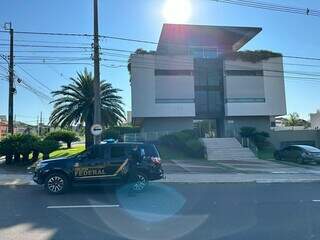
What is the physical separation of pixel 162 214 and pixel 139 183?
4014 mm

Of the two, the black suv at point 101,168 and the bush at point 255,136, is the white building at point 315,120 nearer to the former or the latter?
the bush at point 255,136

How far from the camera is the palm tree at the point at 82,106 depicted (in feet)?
121

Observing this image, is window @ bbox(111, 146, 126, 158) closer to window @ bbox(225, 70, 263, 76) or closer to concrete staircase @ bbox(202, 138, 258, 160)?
concrete staircase @ bbox(202, 138, 258, 160)

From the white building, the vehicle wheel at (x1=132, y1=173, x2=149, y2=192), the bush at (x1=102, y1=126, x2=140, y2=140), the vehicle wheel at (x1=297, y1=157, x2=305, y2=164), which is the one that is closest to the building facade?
the bush at (x1=102, y1=126, x2=140, y2=140)

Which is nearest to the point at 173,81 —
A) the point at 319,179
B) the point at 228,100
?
the point at 228,100

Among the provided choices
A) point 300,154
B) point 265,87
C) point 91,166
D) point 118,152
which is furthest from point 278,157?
point 91,166

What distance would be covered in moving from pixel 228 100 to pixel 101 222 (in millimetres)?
35818

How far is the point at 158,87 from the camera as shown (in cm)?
4250

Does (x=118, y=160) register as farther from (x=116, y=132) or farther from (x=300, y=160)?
(x=116, y=132)

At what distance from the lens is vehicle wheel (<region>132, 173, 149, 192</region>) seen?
1348cm

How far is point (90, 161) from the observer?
1344cm

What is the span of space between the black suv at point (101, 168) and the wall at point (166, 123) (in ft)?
96.3

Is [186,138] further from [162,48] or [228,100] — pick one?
[162,48]

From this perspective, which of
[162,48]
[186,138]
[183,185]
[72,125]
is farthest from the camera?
[162,48]
